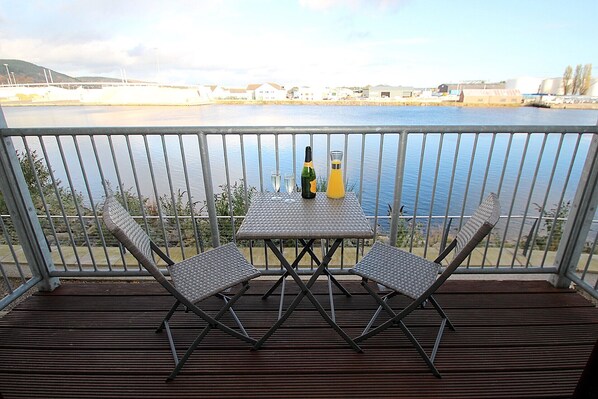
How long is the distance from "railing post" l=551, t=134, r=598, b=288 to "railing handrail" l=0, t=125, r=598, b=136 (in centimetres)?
27

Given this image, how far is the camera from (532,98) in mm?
3953

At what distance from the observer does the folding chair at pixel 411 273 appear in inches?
62.1

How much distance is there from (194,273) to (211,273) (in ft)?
0.39

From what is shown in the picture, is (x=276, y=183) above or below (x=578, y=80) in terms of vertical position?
below

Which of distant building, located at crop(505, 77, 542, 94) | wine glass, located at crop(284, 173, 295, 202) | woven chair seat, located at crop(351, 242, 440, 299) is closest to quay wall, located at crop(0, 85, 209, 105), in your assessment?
wine glass, located at crop(284, 173, 295, 202)

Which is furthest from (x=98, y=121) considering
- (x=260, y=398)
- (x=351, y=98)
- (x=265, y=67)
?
(x=260, y=398)

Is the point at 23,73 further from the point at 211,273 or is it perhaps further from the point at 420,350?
the point at 420,350

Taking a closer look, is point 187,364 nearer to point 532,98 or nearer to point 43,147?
point 43,147

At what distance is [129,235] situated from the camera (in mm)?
1562

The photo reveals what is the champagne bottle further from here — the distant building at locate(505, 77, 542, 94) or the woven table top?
the distant building at locate(505, 77, 542, 94)

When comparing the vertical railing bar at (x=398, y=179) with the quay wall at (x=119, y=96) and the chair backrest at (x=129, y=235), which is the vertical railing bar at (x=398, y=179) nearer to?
the chair backrest at (x=129, y=235)

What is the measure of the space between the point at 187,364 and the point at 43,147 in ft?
6.05

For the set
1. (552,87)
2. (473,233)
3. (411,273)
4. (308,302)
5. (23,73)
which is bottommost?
(308,302)

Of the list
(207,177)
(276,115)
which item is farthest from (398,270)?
(276,115)
